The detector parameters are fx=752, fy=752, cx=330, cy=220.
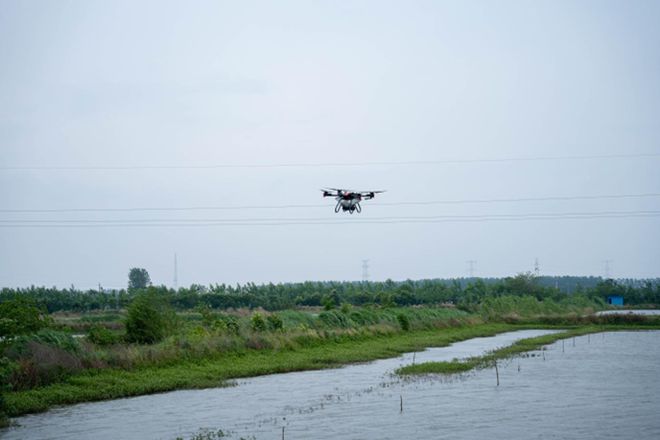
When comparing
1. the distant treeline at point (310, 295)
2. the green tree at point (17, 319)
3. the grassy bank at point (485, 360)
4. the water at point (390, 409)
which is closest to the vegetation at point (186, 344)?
the green tree at point (17, 319)

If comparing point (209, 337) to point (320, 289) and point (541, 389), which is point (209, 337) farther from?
point (320, 289)

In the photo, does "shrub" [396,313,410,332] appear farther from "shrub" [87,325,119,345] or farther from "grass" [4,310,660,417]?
"shrub" [87,325,119,345]

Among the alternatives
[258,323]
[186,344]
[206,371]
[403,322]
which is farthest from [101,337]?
[403,322]

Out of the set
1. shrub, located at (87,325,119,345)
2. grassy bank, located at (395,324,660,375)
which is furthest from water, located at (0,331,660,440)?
shrub, located at (87,325,119,345)

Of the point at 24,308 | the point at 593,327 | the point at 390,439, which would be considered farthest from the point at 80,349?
the point at 593,327

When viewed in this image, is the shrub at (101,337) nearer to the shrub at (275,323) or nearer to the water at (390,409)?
the water at (390,409)

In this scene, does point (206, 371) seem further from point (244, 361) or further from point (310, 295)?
point (310, 295)
